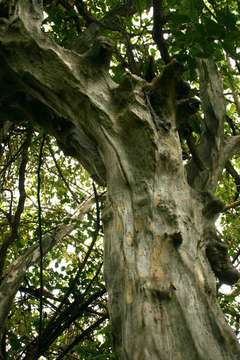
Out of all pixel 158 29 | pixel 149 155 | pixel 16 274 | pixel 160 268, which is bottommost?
pixel 160 268

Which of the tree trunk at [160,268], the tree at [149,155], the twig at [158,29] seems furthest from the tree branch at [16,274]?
the twig at [158,29]

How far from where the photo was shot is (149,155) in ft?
7.08

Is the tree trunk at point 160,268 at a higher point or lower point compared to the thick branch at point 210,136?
lower

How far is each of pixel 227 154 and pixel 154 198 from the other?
1135 millimetres

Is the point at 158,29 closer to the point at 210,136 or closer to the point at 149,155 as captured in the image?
the point at 210,136

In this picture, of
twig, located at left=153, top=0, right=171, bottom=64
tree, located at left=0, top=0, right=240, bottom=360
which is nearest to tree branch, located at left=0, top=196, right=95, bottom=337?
tree, located at left=0, top=0, right=240, bottom=360

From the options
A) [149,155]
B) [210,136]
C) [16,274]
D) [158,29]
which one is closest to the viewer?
[149,155]

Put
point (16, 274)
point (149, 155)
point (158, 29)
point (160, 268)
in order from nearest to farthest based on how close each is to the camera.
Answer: point (160, 268) → point (149, 155) → point (158, 29) → point (16, 274)

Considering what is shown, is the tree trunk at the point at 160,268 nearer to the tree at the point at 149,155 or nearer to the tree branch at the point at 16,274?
the tree at the point at 149,155

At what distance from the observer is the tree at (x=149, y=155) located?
1579 millimetres

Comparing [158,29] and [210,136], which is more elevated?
[158,29]

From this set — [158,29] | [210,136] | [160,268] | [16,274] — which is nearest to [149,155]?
[160,268]

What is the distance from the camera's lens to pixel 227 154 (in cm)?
292

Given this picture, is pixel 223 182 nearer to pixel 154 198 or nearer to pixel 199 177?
pixel 199 177
